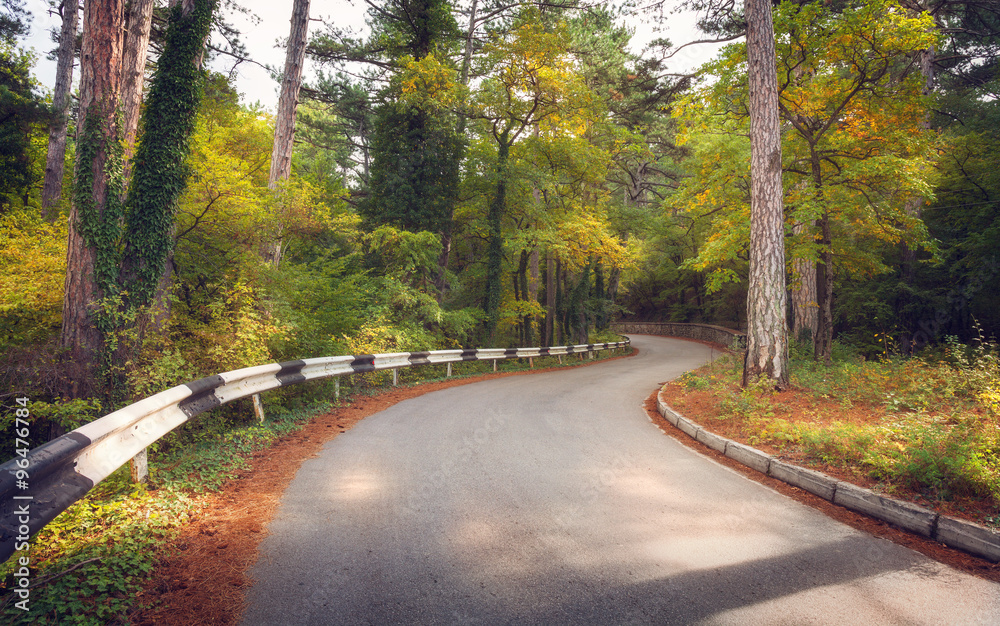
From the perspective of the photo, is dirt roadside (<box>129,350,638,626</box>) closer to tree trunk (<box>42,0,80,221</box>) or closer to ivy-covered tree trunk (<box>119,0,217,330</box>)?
ivy-covered tree trunk (<box>119,0,217,330</box>)

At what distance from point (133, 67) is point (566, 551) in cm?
989

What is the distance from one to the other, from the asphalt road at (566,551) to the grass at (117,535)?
0.68 meters

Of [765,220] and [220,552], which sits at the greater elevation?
[765,220]

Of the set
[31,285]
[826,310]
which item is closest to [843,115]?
[826,310]

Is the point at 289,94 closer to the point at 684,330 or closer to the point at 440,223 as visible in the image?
the point at 440,223

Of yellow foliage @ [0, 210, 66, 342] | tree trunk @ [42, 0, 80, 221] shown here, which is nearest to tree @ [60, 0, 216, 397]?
yellow foliage @ [0, 210, 66, 342]

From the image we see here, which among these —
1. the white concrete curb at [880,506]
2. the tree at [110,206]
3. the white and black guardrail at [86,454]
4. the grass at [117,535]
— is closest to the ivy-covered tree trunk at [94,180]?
the tree at [110,206]

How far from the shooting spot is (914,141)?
1073cm

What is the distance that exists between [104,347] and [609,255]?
1786 cm

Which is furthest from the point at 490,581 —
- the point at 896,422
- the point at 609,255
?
the point at 609,255

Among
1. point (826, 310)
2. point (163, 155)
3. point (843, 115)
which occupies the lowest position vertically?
point (826, 310)

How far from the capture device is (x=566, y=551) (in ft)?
10.4

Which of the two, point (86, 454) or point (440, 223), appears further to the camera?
point (440, 223)

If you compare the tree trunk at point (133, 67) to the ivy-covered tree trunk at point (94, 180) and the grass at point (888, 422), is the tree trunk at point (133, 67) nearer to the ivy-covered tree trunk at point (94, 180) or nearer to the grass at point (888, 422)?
the ivy-covered tree trunk at point (94, 180)
